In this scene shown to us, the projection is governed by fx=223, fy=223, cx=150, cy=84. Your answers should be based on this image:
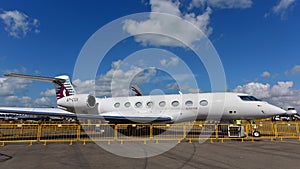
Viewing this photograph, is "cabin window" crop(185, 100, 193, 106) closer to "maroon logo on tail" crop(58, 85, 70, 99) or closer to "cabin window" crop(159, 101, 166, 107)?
"cabin window" crop(159, 101, 166, 107)

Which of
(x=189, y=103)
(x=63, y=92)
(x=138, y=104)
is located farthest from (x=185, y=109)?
(x=63, y=92)

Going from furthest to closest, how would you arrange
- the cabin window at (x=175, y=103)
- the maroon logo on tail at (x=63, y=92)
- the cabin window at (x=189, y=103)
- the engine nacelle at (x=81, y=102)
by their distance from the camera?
1. the maroon logo on tail at (x=63, y=92)
2. the engine nacelle at (x=81, y=102)
3. the cabin window at (x=175, y=103)
4. the cabin window at (x=189, y=103)

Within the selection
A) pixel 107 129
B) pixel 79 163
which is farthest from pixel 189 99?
pixel 79 163

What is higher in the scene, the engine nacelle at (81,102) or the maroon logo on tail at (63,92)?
the maroon logo on tail at (63,92)

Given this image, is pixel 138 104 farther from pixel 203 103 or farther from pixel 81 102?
pixel 203 103

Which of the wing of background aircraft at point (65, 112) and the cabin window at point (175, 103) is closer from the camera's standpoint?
the wing of background aircraft at point (65, 112)

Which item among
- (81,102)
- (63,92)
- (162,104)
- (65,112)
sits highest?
(63,92)

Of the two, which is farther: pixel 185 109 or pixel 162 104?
pixel 162 104

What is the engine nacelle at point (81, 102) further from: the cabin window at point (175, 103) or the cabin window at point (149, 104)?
the cabin window at point (175, 103)

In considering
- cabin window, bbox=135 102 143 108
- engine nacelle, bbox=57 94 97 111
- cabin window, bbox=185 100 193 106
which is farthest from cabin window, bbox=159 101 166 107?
engine nacelle, bbox=57 94 97 111

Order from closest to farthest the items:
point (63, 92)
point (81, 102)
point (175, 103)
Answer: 1. point (175, 103)
2. point (81, 102)
3. point (63, 92)

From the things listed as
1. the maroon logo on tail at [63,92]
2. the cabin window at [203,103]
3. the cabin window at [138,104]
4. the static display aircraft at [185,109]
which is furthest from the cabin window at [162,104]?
the maroon logo on tail at [63,92]

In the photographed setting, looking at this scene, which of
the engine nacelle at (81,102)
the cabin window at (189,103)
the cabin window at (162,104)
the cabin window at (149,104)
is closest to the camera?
the cabin window at (189,103)

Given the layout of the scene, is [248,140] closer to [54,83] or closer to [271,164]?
[271,164]
